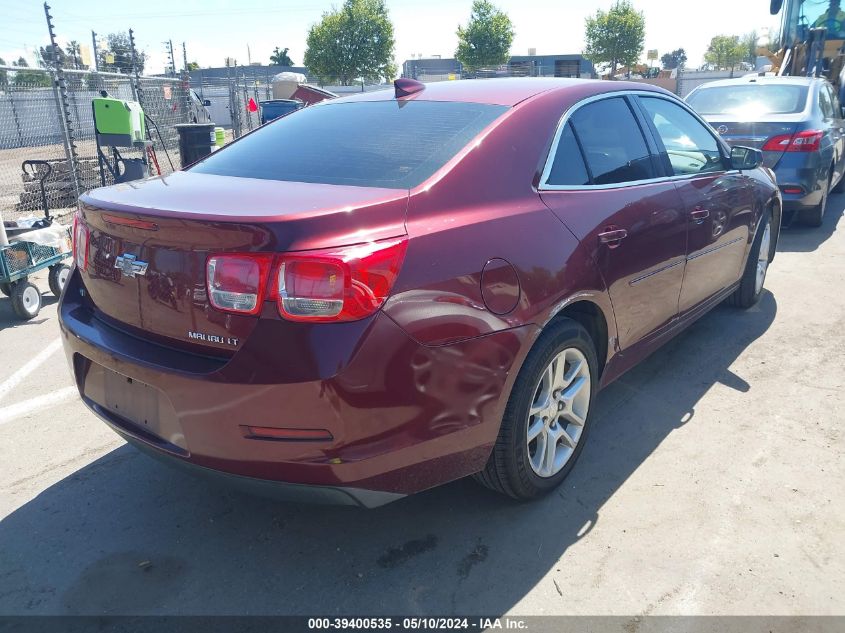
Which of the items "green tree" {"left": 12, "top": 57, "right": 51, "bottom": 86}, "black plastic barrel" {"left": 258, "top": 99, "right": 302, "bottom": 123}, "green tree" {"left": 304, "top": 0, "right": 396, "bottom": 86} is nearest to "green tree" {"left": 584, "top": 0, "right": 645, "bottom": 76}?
"green tree" {"left": 304, "top": 0, "right": 396, "bottom": 86}

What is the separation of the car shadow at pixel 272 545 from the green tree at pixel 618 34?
66.1m

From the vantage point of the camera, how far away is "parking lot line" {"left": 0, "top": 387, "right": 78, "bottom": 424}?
146 inches

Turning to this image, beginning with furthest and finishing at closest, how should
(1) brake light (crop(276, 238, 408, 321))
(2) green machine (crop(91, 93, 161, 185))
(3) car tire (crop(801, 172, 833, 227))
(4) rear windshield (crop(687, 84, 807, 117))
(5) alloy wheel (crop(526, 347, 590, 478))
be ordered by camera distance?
(2) green machine (crop(91, 93, 161, 185)) < (3) car tire (crop(801, 172, 833, 227)) < (4) rear windshield (crop(687, 84, 807, 117)) < (5) alloy wheel (crop(526, 347, 590, 478)) < (1) brake light (crop(276, 238, 408, 321))

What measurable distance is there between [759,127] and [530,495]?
20.1ft

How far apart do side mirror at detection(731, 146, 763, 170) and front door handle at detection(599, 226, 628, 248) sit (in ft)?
5.63

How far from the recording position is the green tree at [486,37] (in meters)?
54.6

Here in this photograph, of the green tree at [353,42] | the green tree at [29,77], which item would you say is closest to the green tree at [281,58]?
the green tree at [353,42]

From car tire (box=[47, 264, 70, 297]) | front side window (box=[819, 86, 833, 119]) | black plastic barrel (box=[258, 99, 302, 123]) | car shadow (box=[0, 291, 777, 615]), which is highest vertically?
front side window (box=[819, 86, 833, 119])

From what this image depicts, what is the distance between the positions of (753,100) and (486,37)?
51240 millimetres

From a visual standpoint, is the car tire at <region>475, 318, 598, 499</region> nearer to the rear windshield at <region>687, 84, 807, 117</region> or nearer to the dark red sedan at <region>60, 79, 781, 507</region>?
the dark red sedan at <region>60, 79, 781, 507</region>

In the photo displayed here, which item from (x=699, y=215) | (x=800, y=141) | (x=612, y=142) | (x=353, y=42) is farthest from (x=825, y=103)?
(x=353, y=42)

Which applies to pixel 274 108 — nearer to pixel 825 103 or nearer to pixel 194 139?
pixel 194 139

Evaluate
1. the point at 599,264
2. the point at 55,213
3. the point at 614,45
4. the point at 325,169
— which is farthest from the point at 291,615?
the point at 614,45

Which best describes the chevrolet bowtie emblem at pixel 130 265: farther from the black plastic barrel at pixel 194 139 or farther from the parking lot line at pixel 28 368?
the black plastic barrel at pixel 194 139
